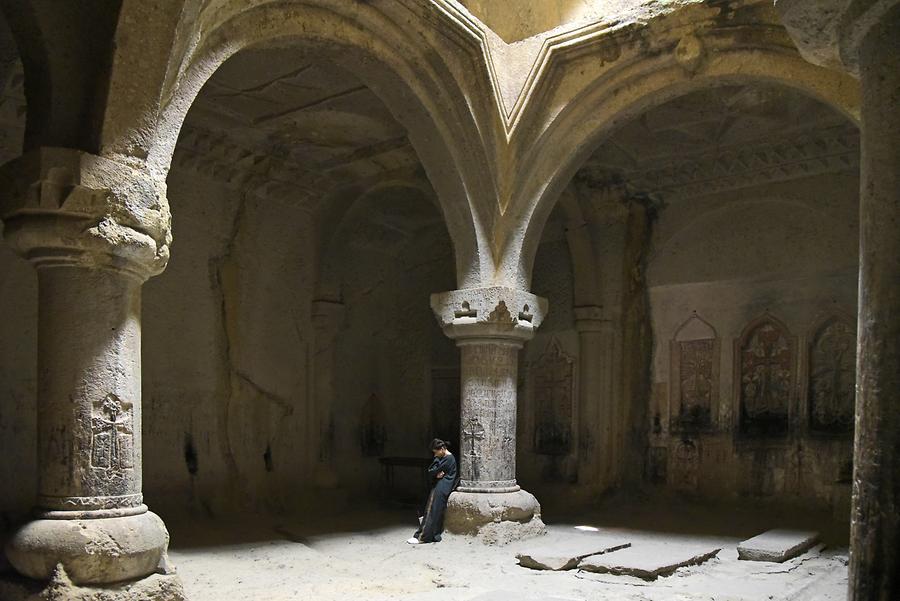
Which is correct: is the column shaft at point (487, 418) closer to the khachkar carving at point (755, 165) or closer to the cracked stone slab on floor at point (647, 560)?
the cracked stone slab on floor at point (647, 560)

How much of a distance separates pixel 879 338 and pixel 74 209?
121 inches

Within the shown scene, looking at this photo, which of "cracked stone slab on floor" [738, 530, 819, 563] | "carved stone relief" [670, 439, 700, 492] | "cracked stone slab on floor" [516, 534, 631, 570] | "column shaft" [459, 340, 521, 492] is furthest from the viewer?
"carved stone relief" [670, 439, 700, 492]

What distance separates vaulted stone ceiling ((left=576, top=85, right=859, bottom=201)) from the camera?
7.02m

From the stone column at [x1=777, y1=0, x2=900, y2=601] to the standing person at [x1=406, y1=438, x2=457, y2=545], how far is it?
173 inches

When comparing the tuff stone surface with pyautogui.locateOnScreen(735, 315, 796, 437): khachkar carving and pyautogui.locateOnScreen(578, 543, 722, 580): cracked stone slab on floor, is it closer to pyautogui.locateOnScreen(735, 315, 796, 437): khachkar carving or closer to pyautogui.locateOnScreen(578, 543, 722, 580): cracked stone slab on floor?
pyautogui.locateOnScreen(578, 543, 722, 580): cracked stone slab on floor

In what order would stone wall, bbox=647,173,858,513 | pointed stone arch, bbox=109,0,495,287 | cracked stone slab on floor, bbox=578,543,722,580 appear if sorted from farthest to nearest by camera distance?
stone wall, bbox=647,173,858,513 < cracked stone slab on floor, bbox=578,543,722,580 < pointed stone arch, bbox=109,0,495,287

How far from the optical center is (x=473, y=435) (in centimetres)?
648

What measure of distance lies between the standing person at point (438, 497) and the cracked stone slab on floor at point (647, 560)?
1.37 meters

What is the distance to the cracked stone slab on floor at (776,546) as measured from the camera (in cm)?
564

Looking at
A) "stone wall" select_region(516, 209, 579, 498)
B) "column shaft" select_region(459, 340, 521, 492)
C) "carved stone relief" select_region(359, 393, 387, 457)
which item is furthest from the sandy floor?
"carved stone relief" select_region(359, 393, 387, 457)

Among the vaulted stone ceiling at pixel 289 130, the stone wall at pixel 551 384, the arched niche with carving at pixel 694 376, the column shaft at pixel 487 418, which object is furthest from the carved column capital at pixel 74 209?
the arched niche with carving at pixel 694 376

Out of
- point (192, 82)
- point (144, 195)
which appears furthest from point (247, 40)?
point (144, 195)

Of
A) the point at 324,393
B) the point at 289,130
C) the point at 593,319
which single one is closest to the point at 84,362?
the point at 289,130

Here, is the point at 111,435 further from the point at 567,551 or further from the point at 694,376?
the point at 694,376
